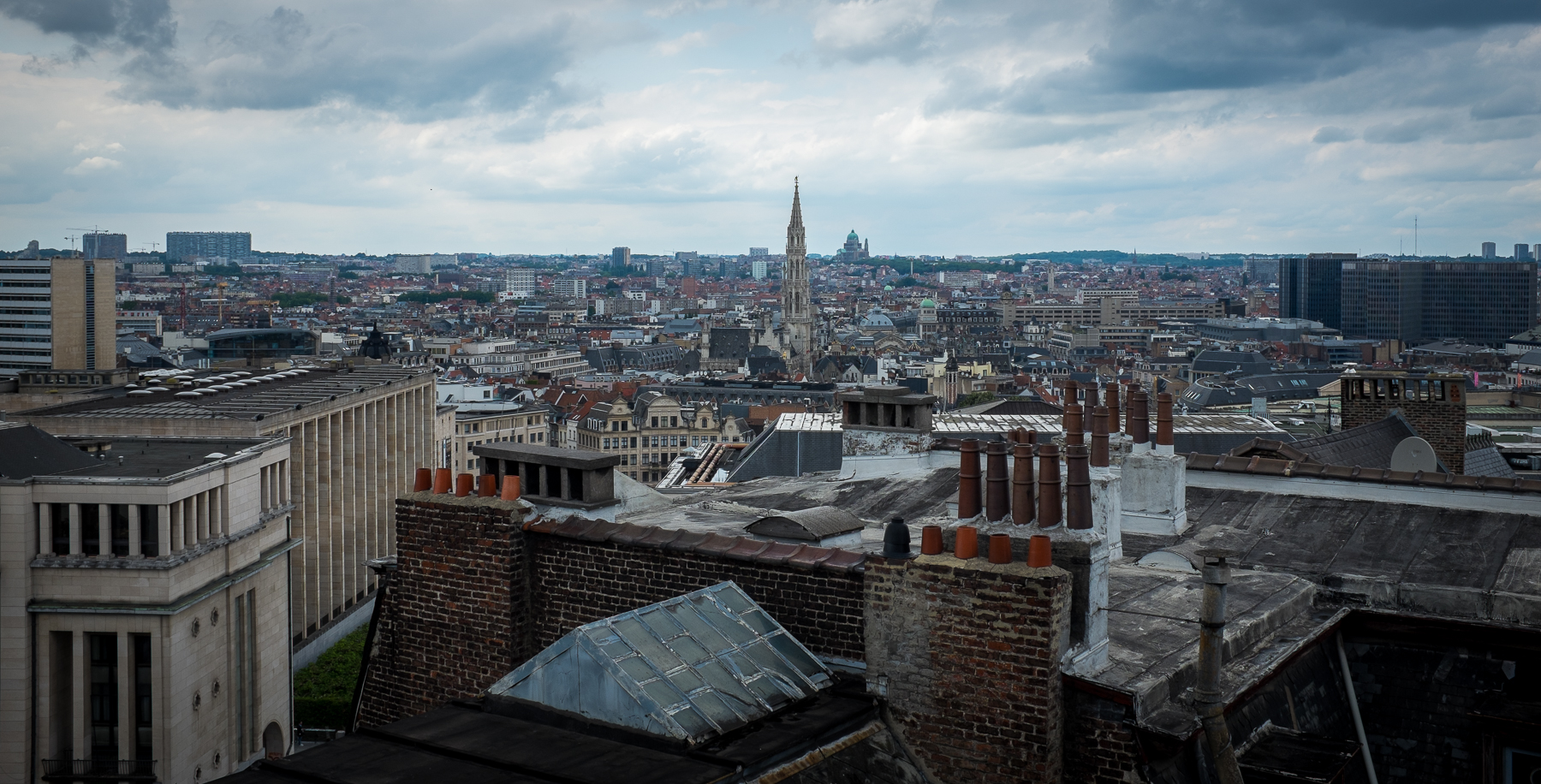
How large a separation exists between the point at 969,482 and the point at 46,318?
438ft

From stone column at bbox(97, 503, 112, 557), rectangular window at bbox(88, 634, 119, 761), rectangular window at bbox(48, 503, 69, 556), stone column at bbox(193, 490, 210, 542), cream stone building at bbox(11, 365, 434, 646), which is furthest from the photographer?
cream stone building at bbox(11, 365, 434, 646)

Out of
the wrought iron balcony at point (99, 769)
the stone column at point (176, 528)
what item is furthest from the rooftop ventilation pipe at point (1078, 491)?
the wrought iron balcony at point (99, 769)

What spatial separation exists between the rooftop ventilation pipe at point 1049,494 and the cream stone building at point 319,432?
1562 inches

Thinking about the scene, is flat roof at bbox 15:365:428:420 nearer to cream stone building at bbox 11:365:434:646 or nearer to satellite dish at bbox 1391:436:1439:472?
cream stone building at bbox 11:365:434:646

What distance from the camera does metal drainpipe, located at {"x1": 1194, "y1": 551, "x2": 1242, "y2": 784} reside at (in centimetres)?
902

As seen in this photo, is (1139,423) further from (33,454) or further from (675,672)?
(33,454)

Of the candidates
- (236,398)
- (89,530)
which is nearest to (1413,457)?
(89,530)

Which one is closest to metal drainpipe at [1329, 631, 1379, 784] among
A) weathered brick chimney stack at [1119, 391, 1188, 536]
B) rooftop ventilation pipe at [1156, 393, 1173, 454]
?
weathered brick chimney stack at [1119, 391, 1188, 536]

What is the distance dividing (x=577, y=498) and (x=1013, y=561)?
5282mm

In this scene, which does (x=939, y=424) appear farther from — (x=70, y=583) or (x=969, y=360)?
(x=969, y=360)

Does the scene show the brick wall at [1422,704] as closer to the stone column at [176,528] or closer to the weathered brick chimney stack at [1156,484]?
the weathered brick chimney stack at [1156,484]

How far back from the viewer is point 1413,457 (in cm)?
2627

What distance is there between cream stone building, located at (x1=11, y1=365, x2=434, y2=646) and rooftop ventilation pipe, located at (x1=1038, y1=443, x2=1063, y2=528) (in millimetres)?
39669

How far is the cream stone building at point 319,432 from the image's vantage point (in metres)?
50.3
